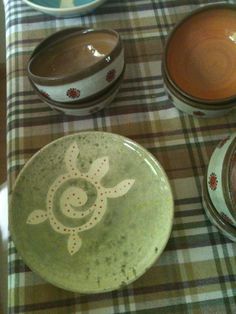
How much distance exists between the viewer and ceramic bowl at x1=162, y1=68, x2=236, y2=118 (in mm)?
597

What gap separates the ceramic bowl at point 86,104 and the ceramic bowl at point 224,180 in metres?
0.20

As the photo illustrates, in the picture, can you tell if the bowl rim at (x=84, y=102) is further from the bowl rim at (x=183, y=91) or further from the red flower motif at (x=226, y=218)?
the red flower motif at (x=226, y=218)

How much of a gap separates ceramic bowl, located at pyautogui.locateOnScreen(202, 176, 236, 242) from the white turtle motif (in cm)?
11

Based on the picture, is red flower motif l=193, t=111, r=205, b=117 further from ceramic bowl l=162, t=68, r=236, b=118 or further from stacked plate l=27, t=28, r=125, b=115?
stacked plate l=27, t=28, r=125, b=115

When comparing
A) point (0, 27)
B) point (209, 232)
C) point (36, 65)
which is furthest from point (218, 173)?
point (0, 27)

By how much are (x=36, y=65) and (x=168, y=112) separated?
0.76 ft

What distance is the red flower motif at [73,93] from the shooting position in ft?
1.89

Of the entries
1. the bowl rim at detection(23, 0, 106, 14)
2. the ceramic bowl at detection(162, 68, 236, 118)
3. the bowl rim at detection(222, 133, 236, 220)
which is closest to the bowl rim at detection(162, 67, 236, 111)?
the ceramic bowl at detection(162, 68, 236, 118)

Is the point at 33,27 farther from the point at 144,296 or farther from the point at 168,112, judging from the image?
the point at 144,296

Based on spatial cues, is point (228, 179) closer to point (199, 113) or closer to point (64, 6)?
point (199, 113)

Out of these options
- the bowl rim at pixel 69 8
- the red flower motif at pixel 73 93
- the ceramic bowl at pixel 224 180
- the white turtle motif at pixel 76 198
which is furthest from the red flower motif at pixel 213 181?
the bowl rim at pixel 69 8

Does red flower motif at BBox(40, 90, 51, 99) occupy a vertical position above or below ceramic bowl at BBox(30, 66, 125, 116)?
above

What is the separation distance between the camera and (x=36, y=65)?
64 cm

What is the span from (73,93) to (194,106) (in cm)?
19
